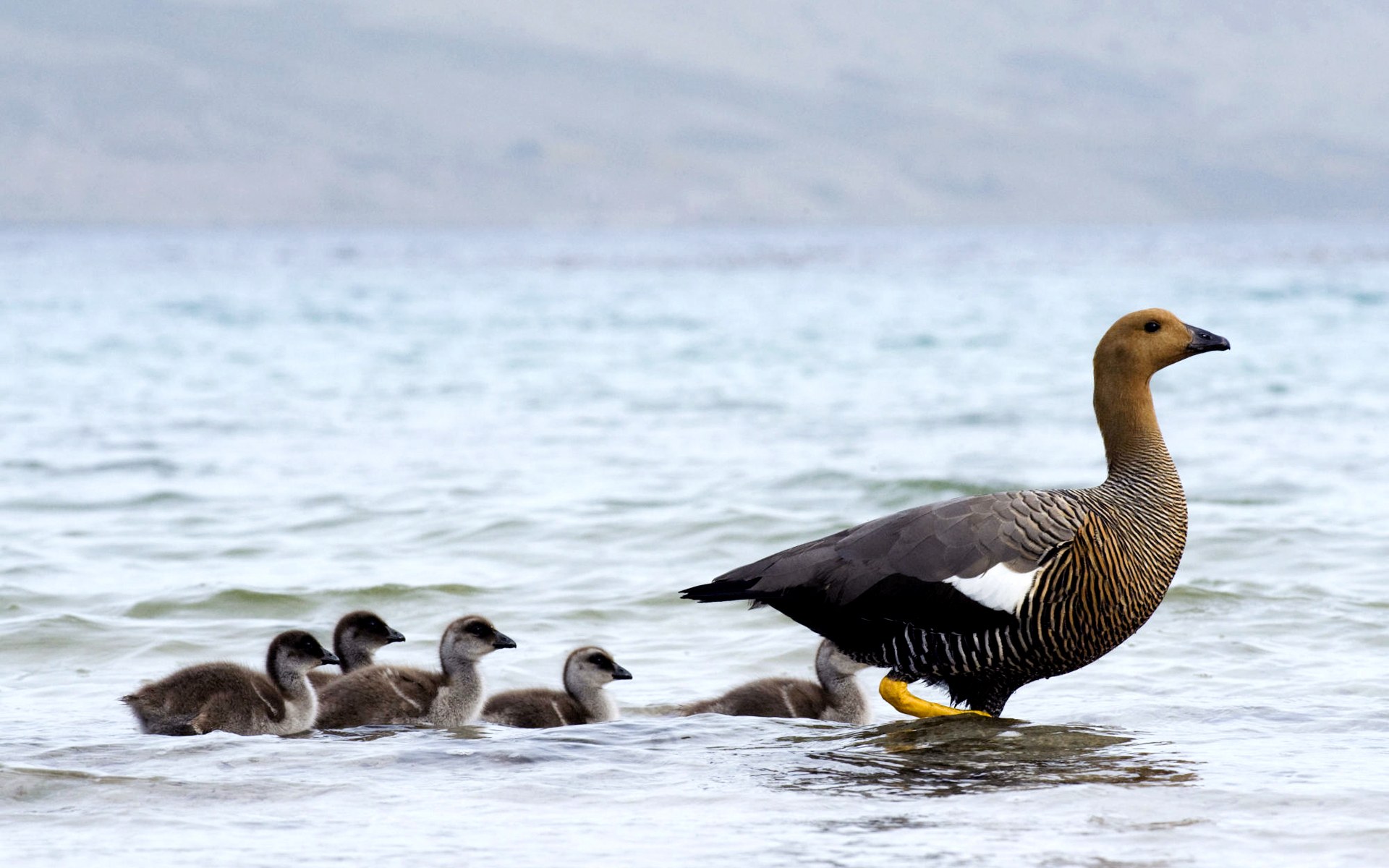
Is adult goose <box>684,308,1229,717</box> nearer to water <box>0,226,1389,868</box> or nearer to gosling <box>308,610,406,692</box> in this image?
water <box>0,226,1389,868</box>

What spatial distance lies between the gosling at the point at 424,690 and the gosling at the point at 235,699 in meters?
0.16

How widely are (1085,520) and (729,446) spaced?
10484 mm

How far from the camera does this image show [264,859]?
17.4ft

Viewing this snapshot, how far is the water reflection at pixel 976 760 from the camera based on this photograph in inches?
246

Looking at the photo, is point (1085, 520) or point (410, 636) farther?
point (410, 636)

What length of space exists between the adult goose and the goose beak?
0.02m

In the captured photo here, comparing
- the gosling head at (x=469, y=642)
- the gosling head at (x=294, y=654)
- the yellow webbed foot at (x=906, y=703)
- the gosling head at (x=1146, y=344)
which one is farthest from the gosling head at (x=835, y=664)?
the gosling head at (x=294, y=654)

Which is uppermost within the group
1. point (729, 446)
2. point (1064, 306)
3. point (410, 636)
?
point (1064, 306)

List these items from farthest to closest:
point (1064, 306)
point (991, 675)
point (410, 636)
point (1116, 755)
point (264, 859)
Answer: point (1064, 306) → point (410, 636) → point (991, 675) → point (1116, 755) → point (264, 859)

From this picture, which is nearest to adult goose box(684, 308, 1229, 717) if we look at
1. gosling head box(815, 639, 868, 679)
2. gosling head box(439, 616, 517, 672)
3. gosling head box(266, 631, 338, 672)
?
gosling head box(815, 639, 868, 679)

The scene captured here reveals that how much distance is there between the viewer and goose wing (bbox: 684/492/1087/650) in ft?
22.6

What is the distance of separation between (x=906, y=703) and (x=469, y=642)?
6.28 ft

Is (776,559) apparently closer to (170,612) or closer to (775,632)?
(775,632)

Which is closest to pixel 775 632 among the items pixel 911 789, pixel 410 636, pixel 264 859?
pixel 410 636
